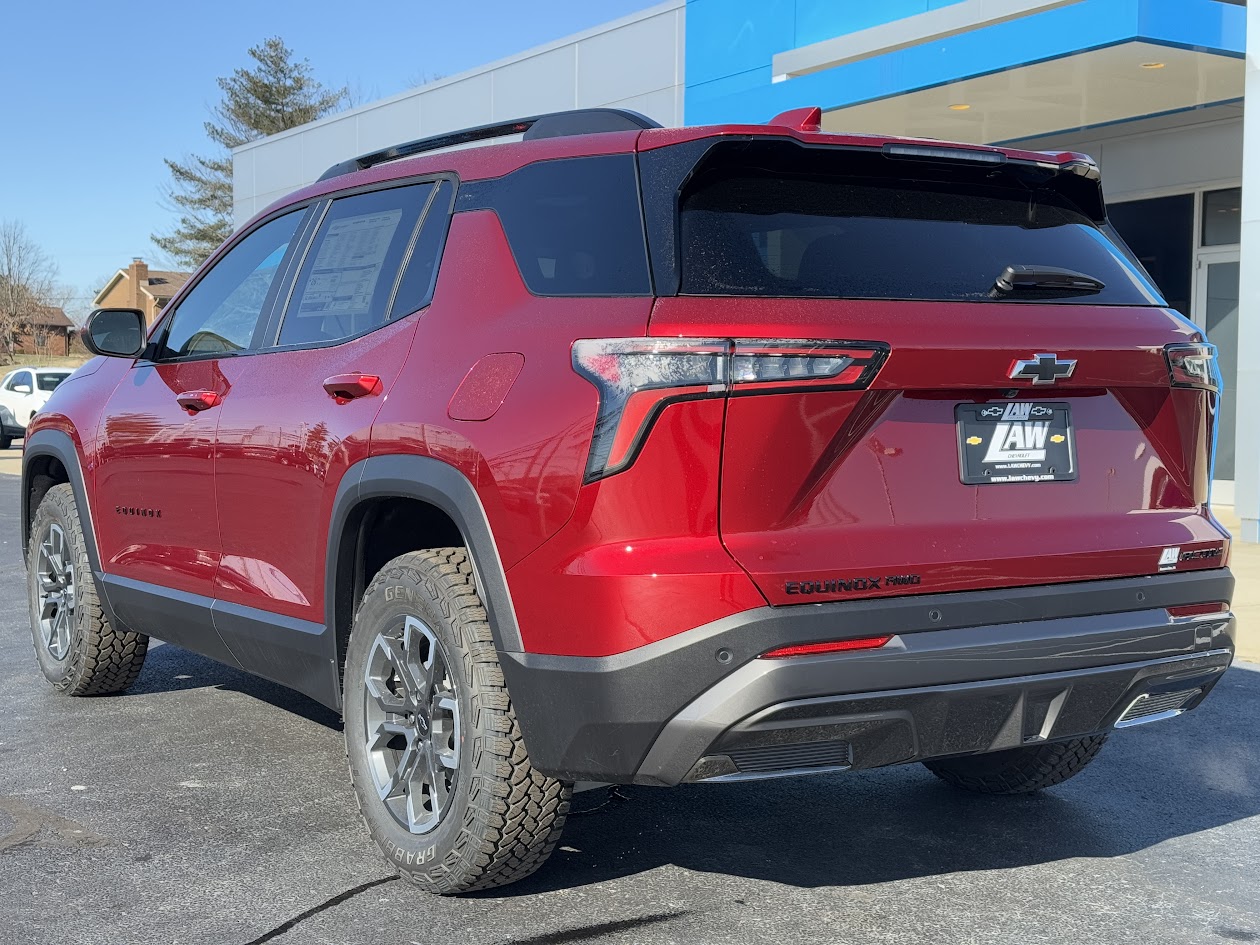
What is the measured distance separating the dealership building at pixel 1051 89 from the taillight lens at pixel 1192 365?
8717 mm

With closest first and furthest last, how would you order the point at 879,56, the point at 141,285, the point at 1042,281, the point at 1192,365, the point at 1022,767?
the point at 1042,281, the point at 1192,365, the point at 1022,767, the point at 879,56, the point at 141,285

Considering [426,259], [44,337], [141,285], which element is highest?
[141,285]

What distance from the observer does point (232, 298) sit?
4941 mm

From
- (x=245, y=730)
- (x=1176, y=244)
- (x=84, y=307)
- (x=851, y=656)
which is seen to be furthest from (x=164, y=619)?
(x=84, y=307)

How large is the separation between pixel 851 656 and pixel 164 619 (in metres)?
2.87

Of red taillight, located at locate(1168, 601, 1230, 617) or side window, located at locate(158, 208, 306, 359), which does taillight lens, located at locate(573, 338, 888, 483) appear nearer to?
red taillight, located at locate(1168, 601, 1230, 617)

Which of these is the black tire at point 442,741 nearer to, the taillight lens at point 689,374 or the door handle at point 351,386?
the door handle at point 351,386

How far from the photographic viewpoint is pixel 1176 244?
1573 cm

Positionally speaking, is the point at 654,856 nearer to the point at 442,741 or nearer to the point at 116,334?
the point at 442,741

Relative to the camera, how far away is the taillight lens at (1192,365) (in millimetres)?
3525

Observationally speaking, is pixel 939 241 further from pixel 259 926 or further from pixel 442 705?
pixel 259 926

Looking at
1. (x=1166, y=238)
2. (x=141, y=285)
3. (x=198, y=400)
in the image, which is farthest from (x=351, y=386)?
(x=141, y=285)

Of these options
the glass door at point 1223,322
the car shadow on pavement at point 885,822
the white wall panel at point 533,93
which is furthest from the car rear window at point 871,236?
the white wall panel at point 533,93

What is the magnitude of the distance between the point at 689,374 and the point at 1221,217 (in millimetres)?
14049
